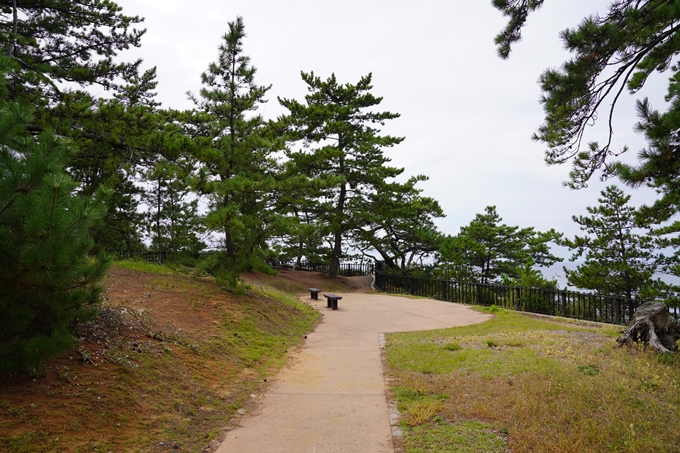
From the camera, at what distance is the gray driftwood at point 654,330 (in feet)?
22.0

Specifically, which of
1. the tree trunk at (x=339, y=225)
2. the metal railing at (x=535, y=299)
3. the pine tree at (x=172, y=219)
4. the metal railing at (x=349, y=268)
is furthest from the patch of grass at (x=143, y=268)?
the metal railing at (x=349, y=268)

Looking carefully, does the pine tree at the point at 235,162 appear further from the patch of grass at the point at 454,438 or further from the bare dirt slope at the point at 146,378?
the patch of grass at the point at 454,438

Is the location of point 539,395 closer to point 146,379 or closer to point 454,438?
point 454,438

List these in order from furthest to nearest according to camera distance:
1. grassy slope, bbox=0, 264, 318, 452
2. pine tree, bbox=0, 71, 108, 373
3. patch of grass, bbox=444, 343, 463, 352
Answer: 1. patch of grass, bbox=444, 343, 463, 352
2. grassy slope, bbox=0, 264, 318, 452
3. pine tree, bbox=0, 71, 108, 373

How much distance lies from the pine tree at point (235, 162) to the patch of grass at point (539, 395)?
4.85 meters

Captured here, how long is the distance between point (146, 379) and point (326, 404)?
2.08 meters

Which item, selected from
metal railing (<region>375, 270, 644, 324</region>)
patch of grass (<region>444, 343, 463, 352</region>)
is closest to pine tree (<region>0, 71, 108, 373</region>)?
patch of grass (<region>444, 343, 463, 352</region>)

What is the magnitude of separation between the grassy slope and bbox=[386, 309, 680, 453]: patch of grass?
214cm

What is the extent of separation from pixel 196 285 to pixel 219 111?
208 inches

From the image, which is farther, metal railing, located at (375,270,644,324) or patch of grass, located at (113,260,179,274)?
metal railing, located at (375,270,644,324)

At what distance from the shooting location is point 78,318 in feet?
13.2

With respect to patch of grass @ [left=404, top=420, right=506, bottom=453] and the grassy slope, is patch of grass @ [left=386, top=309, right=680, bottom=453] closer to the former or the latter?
patch of grass @ [left=404, top=420, right=506, bottom=453]

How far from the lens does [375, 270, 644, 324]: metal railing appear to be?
39.0 ft

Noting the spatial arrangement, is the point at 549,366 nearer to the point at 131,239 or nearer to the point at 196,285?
the point at 196,285
